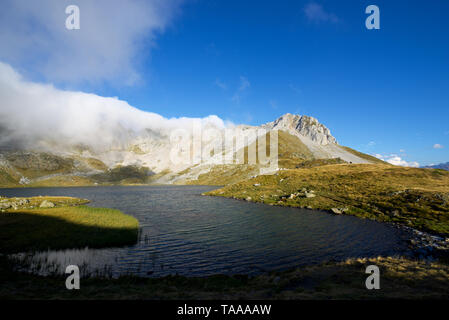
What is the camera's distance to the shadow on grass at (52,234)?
30656 millimetres

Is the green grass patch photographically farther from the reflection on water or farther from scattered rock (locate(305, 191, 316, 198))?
scattered rock (locate(305, 191, 316, 198))

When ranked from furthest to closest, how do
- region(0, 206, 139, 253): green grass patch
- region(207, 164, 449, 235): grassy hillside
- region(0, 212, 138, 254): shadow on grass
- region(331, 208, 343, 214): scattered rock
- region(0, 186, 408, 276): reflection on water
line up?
region(331, 208, 343, 214): scattered rock
region(207, 164, 449, 235): grassy hillside
region(0, 206, 139, 253): green grass patch
region(0, 212, 138, 254): shadow on grass
region(0, 186, 408, 276): reflection on water

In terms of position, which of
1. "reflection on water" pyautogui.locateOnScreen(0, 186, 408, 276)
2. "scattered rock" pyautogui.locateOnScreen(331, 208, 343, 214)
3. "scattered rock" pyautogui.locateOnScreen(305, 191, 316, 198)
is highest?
"scattered rock" pyautogui.locateOnScreen(305, 191, 316, 198)

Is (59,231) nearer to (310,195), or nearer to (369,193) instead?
(310,195)

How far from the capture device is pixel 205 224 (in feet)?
166

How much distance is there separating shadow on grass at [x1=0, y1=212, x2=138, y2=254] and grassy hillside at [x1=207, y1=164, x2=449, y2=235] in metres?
54.2

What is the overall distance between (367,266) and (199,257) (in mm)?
19155

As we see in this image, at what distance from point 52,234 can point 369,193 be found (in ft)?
272

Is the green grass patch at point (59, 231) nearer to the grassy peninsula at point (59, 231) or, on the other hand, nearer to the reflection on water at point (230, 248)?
the grassy peninsula at point (59, 231)

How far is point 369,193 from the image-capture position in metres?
71.6

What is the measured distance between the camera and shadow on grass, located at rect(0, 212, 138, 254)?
3066cm

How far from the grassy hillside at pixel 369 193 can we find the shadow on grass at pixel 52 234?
5422 centimetres

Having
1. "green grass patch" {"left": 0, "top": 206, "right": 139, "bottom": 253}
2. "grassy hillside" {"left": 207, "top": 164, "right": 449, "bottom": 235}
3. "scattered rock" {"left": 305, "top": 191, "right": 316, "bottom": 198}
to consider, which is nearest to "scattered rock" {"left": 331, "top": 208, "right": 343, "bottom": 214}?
"grassy hillside" {"left": 207, "top": 164, "right": 449, "bottom": 235}
